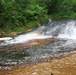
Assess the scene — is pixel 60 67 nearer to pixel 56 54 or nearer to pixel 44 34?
pixel 56 54

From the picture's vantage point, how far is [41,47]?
1511 centimetres

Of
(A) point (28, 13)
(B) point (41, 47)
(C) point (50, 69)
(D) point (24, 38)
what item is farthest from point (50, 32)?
(C) point (50, 69)

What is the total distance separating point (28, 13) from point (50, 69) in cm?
1409

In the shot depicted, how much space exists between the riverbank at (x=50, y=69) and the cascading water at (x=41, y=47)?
38.9 inches

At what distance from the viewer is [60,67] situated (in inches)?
423

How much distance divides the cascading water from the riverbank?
0.99 m

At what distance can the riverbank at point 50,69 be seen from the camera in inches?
399

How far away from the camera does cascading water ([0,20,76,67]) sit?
1255cm

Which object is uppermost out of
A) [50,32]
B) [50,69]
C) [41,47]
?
[50,69]

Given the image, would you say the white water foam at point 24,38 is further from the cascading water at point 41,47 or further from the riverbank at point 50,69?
the riverbank at point 50,69

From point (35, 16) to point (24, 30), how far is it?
3268 mm

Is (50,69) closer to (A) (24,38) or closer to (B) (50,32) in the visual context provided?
(A) (24,38)

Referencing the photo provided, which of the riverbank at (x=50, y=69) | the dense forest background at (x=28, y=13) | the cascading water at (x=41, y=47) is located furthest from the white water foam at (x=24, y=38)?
the riverbank at (x=50, y=69)

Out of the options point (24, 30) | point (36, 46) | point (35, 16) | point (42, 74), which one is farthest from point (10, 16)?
point (42, 74)
